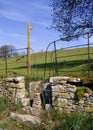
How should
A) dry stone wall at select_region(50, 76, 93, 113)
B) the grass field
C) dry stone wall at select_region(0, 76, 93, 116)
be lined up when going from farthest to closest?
the grass field → dry stone wall at select_region(0, 76, 93, 116) → dry stone wall at select_region(50, 76, 93, 113)

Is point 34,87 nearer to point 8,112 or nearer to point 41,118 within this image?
point 8,112

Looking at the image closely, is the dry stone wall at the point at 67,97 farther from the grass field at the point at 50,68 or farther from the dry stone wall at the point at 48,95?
the grass field at the point at 50,68

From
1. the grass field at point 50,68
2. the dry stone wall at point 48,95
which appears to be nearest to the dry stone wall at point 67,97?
the dry stone wall at point 48,95

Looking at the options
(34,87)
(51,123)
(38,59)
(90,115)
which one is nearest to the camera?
(90,115)

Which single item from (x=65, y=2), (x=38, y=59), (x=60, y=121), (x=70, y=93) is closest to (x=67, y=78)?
(x=70, y=93)

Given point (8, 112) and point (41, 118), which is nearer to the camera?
point (41, 118)

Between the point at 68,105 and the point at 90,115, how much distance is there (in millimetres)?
1177

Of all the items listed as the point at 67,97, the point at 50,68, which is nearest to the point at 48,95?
the point at 67,97

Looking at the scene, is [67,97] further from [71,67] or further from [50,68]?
[71,67]

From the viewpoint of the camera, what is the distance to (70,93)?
11.8 meters

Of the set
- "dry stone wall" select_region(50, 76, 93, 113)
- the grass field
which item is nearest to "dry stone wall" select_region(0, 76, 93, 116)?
"dry stone wall" select_region(50, 76, 93, 113)

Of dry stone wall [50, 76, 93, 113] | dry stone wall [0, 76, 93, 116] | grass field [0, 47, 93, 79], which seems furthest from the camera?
grass field [0, 47, 93, 79]

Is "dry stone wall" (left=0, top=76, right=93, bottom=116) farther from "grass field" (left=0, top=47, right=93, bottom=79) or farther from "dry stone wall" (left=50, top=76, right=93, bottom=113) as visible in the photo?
"grass field" (left=0, top=47, right=93, bottom=79)

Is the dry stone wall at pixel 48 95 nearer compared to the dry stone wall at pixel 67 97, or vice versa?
the dry stone wall at pixel 67 97
